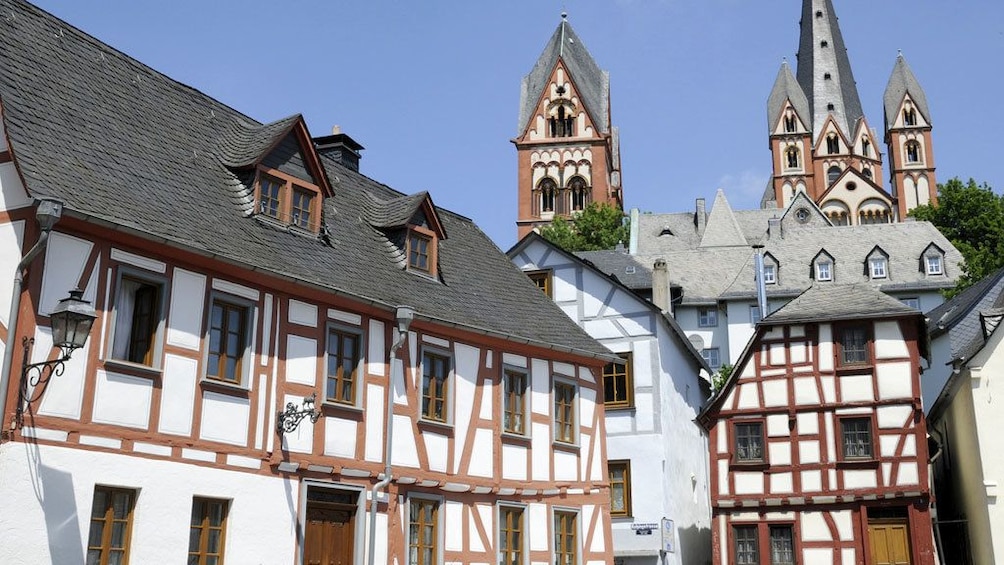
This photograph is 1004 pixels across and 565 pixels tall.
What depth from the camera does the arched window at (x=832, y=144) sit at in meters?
117

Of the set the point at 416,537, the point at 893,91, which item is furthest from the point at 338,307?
the point at 893,91

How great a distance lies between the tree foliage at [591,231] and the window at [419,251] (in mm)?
52147

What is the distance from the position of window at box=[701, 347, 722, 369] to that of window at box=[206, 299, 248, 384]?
137 feet

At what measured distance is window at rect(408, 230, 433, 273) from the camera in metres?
22.8

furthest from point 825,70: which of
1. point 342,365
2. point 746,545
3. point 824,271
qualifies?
point 342,365

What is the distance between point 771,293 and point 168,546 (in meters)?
47.4

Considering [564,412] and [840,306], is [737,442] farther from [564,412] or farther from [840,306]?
[564,412]

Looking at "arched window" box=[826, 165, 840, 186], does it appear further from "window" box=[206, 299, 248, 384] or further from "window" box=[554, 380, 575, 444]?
"window" box=[206, 299, 248, 384]

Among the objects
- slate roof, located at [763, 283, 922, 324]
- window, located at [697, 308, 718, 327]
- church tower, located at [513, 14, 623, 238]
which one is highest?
church tower, located at [513, 14, 623, 238]

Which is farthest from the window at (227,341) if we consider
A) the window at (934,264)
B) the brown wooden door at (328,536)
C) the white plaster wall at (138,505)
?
the window at (934,264)

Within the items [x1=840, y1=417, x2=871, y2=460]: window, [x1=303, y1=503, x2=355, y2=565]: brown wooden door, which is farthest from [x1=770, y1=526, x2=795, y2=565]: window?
[x1=303, y1=503, x2=355, y2=565]: brown wooden door

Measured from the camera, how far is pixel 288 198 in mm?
20125

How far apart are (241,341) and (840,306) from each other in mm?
17642

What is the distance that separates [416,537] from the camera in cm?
2017
